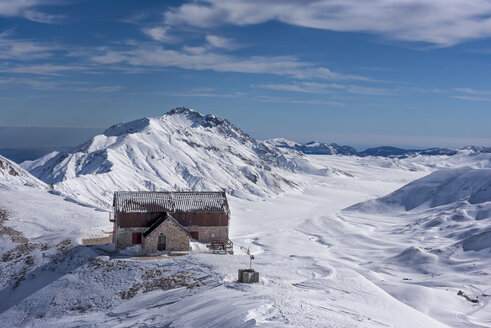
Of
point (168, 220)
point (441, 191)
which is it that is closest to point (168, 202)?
point (168, 220)

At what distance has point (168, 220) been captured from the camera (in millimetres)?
41219

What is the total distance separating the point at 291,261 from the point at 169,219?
1306 cm

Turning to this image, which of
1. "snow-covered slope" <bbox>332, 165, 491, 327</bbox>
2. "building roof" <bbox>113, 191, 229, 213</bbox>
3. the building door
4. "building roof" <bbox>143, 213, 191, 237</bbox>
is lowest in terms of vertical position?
"snow-covered slope" <bbox>332, 165, 491, 327</bbox>

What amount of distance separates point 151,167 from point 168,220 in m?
104

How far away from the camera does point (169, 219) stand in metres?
41.2

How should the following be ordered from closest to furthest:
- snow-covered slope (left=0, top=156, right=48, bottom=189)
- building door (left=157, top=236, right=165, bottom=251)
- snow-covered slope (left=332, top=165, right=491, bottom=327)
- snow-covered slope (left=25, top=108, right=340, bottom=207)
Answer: snow-covered slope (left=332, top=165, right=491, bottom=327) < building door (left=157, top=236, right=165, bottom=251) < snow-covered slope (left=0, top=156, right=48, bottom=189) < snow-covered slope (left=25, top=108, right=340, bottom=207)

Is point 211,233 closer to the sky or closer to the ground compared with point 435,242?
closer to the sky

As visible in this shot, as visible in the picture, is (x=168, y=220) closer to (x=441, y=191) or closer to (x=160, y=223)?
(x=160, y=223)

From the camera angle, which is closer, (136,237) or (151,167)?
(136,237)

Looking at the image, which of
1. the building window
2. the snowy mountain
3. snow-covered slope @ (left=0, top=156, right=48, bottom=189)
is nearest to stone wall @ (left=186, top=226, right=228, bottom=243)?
the snowy mountain

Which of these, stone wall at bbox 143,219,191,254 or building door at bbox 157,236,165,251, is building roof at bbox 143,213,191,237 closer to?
stone wall at bbox 143,219,191,254

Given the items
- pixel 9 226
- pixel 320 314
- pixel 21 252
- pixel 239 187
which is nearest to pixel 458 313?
pixel 320 314

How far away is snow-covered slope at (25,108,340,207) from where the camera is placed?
118 metres

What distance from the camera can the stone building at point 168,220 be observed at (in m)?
41.4
